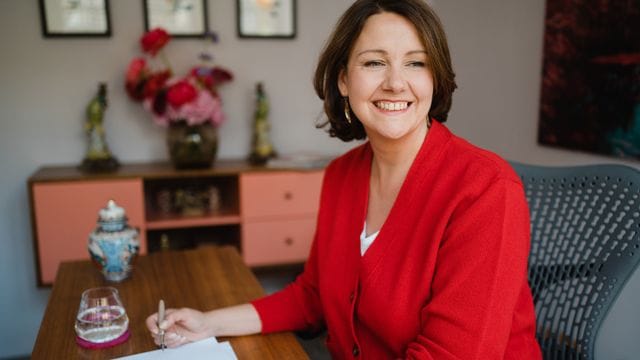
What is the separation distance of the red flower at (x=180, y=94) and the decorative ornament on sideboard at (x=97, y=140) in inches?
14.9

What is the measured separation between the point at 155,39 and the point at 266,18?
2.13 feet

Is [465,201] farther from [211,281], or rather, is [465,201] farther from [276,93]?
[276,93]

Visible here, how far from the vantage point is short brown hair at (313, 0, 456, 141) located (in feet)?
3.98

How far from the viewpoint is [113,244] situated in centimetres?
154

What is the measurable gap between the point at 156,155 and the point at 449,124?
1706mm

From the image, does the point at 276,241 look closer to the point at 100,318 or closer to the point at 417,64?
the point at 100,318

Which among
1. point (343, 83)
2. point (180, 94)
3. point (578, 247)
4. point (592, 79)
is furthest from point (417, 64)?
point (180, 94)

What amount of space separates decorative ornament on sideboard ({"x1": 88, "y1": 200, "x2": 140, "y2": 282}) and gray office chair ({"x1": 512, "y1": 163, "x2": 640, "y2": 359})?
3.61 feet

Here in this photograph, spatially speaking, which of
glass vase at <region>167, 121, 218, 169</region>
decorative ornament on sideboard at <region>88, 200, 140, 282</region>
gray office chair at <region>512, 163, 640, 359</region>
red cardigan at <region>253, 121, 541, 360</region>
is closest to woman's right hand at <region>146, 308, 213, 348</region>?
red cardigan at <region>253, 121, 541, 360</region>

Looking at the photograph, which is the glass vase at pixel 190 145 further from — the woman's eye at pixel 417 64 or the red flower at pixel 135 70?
the woman's eye at pixel 417 64

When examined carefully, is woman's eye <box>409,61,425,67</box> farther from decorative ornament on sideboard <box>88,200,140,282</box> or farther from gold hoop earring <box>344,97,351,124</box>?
decorative ornament on sideboard <box>88,200,140,282</box>

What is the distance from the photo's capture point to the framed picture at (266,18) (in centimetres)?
316

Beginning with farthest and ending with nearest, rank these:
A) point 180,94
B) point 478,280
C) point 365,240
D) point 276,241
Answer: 1. point 276,241
2. point 180,94
3. point 365,240
4. point 478,280

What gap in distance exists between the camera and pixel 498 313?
1050 millimetres
